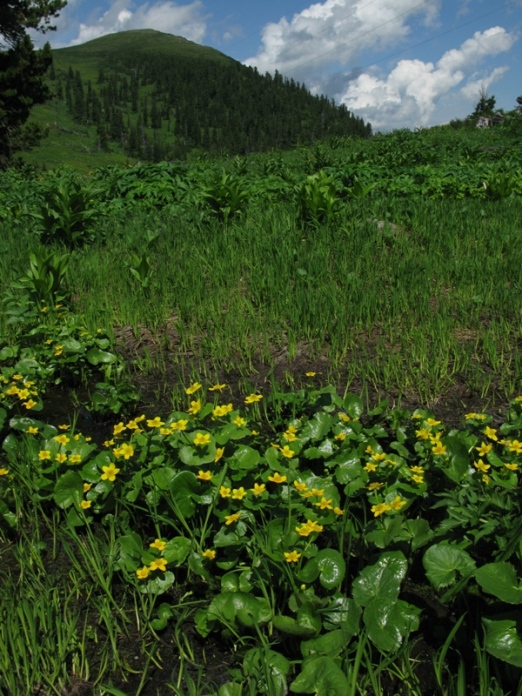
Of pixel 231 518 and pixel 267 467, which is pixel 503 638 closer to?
pixel 231 518

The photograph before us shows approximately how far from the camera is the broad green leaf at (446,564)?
5.60ft

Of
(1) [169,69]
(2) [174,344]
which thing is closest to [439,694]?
(2) [174,344]

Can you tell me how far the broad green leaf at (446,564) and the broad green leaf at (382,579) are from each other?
0.08 metres

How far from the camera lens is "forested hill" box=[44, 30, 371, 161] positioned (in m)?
103

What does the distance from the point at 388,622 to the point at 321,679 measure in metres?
0.26

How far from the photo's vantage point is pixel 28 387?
10.9ft

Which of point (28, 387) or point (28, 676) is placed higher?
point (28, 387)

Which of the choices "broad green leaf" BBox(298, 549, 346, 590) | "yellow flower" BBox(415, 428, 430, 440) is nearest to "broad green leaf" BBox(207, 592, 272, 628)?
"broad green leaf" BBox(298, 549, 346, 590)

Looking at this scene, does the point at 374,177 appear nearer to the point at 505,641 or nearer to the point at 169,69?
the point at 505,641

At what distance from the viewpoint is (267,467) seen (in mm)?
2416

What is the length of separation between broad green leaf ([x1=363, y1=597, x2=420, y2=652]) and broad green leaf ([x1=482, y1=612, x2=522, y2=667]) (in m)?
0.22

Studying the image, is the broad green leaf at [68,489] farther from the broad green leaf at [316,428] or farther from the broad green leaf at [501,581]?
the broad green leaf at [501,581]

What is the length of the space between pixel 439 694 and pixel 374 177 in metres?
8.10

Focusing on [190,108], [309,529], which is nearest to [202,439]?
[309,529]
